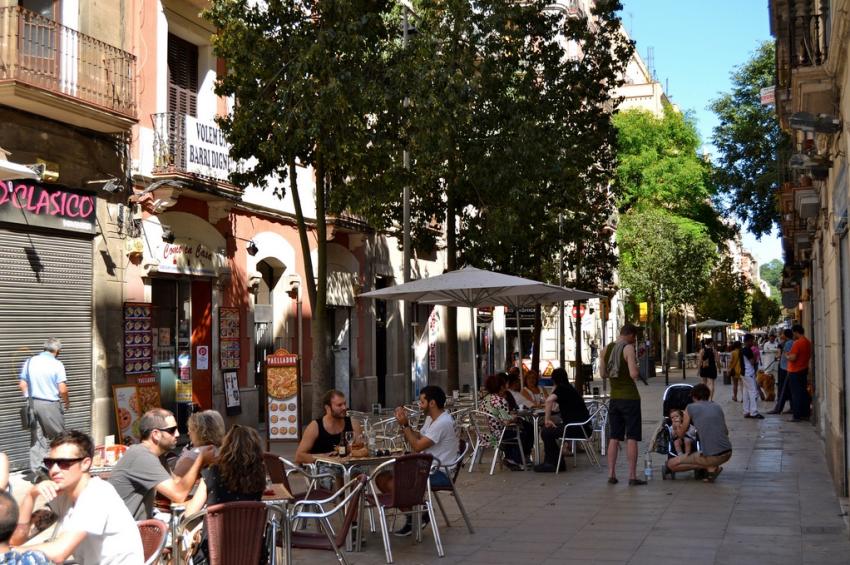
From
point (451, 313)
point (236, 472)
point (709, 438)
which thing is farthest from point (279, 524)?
point (451, 313)

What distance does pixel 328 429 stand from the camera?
32.2 feet

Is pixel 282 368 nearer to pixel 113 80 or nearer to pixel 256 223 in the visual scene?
pixel 113 80

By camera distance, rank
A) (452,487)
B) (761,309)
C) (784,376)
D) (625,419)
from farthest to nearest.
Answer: (761,309), (784,376), (625,419), (452,487)

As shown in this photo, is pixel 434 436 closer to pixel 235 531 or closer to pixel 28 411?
pixel 235 531

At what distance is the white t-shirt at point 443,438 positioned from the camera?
10.0 m

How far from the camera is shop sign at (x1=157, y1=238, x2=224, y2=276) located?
18.2m

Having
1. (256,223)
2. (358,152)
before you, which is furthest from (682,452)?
(256,223)

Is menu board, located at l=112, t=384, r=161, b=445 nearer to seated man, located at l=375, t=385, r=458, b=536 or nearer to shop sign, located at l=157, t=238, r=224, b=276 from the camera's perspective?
shop sign, located at l=157, t=238, r=224, b=276

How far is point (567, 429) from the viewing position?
14.4 metres

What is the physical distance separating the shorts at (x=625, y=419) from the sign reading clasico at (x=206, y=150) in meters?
8.36

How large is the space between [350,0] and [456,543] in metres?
8.65

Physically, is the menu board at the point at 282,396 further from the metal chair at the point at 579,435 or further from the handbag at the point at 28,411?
the metal chair at the point at 579,435

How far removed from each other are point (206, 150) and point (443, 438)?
10141 mm

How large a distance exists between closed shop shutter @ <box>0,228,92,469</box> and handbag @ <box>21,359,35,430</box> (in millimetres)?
87
